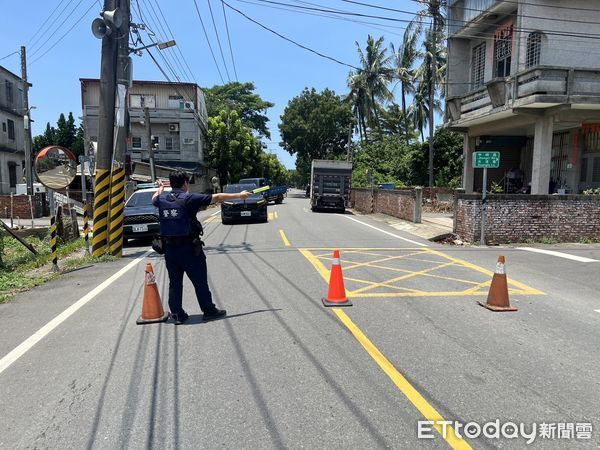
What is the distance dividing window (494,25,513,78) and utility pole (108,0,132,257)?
49.6 feet

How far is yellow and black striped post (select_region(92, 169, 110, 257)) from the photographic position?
11227 mm

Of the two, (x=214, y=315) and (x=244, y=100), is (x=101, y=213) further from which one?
(x=244, y=100)

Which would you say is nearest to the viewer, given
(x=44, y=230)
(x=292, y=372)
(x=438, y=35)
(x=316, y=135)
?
(x=292, y=372)

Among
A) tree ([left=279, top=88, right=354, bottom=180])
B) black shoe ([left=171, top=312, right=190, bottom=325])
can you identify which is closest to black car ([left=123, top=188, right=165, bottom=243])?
black shoe ([left=171, top=312, right=190, bottom=325])

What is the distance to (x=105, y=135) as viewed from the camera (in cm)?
1145

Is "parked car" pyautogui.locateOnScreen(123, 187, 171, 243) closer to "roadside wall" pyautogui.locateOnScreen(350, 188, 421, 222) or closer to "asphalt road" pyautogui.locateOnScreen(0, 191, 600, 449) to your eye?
"asphalt road" pyautogui.locateOnScreen(0, 191, 600, 449)

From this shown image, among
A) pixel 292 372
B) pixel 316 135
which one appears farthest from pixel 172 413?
pixel 316 135

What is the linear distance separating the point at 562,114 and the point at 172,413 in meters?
17.8

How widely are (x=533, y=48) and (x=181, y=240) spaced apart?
17.9 m

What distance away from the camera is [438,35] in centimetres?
3416

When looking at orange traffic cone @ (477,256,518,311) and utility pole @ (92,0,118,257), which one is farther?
utility pole @ (92,0,118,257)

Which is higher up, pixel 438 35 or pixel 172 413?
pixel 438 35

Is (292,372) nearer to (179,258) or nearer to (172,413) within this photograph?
(172,413)

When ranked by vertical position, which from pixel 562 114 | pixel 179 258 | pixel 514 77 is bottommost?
pixel 179 258
